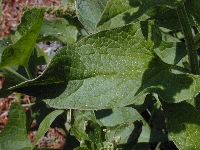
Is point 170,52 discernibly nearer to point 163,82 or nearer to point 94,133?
point 163,82

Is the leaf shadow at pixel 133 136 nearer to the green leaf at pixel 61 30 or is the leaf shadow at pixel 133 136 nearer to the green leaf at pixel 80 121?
the green leaf at pixel 80 121

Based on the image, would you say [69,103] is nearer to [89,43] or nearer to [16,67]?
[89,43]

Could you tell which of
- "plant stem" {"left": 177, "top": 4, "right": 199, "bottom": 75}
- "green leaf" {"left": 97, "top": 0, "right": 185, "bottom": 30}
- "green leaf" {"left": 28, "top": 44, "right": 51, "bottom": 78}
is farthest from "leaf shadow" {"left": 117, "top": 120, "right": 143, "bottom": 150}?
"green leaf" {"left": 28, "top": 44, "right": 51, "bottom": 78}

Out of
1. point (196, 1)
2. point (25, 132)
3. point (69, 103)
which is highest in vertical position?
point (196, 1)

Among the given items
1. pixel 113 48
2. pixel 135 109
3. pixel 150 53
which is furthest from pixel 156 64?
pixel 135 109

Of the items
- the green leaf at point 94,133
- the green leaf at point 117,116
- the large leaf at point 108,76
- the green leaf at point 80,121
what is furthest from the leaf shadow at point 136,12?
the green leaf at point 117,116

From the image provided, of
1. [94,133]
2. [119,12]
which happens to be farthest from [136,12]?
[94,133]
